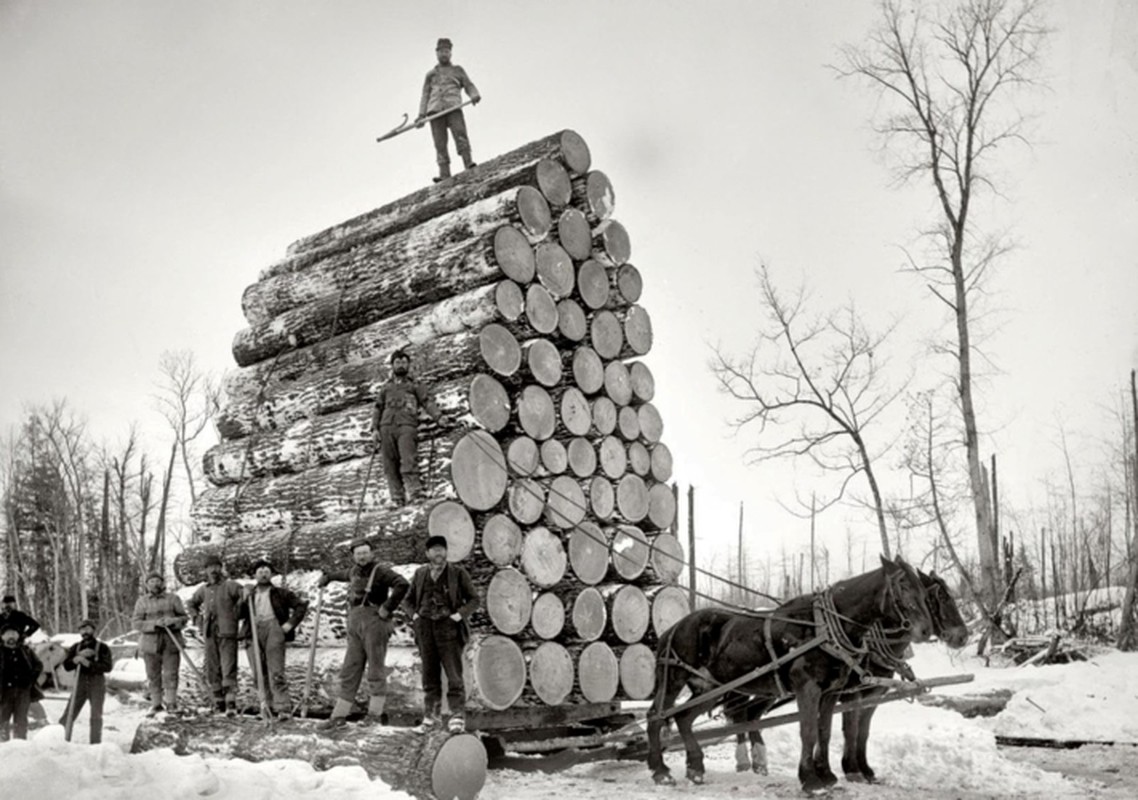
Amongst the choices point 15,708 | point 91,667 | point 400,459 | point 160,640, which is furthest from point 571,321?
point 15,708

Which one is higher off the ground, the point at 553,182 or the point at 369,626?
the point at 553,182

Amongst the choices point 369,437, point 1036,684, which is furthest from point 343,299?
point 1036,684

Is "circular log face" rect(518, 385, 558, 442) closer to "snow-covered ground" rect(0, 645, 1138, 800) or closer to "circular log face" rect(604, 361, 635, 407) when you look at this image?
"circular log face" rect(604, 361, 635, 407)

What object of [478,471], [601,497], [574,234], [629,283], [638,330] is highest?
[574,234]

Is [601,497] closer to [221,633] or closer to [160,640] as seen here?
[221,633]

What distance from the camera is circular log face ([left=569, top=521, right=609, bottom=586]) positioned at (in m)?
10.0

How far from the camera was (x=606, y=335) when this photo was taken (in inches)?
436

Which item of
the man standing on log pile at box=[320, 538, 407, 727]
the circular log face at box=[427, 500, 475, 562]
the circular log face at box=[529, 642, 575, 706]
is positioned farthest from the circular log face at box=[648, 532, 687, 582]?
the man standing on log pile at box=[320, 538, 407, 727]

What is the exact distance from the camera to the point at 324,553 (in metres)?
9.90

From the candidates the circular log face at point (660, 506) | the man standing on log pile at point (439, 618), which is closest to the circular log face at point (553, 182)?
the circular log face at point (660, 506)

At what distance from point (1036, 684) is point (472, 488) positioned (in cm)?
821

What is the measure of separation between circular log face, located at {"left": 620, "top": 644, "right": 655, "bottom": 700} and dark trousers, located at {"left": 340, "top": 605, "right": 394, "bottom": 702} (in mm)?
2888

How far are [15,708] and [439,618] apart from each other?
21.4 feet

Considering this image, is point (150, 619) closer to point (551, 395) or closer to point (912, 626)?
point (551, 395)
